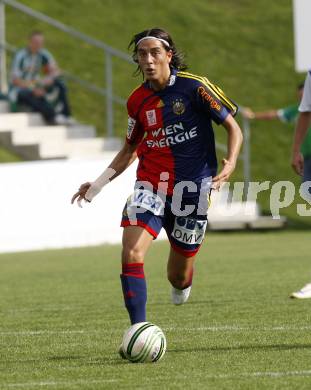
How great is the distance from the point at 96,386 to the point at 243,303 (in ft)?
14.9

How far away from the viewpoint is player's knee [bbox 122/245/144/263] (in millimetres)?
A: 7746

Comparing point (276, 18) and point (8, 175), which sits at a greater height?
point (276, 18)

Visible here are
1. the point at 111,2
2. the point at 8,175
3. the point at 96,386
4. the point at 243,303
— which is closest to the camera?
the point at 96,386

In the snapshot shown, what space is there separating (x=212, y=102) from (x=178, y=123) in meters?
0.27

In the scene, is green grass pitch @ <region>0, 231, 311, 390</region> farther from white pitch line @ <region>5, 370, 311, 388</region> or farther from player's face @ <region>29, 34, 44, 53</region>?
player's face @ <region>29, 34, 44, 53</region>

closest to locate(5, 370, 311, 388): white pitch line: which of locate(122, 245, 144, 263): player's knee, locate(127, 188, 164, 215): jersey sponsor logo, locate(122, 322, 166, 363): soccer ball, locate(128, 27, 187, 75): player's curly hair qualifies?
locate(122, 322, 166, 363): soccer ball

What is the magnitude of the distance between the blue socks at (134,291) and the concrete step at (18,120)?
15201 mm

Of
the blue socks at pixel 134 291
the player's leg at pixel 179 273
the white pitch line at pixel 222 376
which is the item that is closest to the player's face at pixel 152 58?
the blue socks at pixel 134 291

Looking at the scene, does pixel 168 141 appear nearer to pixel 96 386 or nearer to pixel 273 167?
pixel 96 386

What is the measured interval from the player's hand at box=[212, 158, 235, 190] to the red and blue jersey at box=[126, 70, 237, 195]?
457 mm

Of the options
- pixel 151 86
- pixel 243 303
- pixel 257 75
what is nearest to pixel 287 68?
pixel 257 75

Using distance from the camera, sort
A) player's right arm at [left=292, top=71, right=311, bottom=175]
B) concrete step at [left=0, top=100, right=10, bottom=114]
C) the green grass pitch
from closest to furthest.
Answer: the green grass pitch → player's right arm at [left=292, top=71, right=311, bottom=175] → concrete step at [left=0, top=100, right=10, bottom=114]

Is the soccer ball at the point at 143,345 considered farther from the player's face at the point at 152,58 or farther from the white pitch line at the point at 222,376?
the player's face at the point at 152,58

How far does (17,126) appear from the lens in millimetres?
22875
